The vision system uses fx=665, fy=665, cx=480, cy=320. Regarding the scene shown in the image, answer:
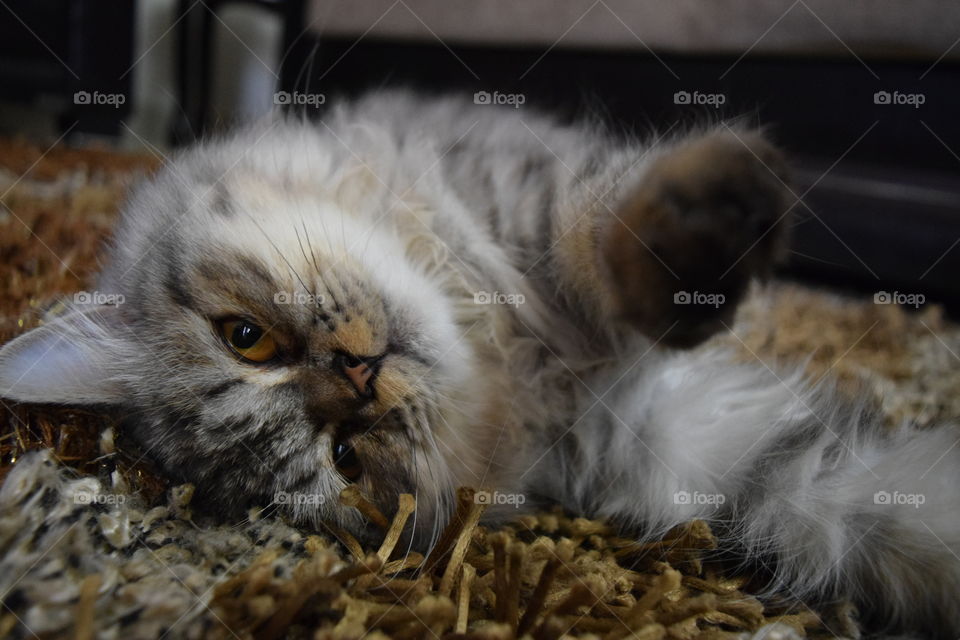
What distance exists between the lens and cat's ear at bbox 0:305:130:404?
3.68ft

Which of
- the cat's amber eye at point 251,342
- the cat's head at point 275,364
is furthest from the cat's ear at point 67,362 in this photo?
the cat's amber eye at point 251,342

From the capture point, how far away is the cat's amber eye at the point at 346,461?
1.14 m

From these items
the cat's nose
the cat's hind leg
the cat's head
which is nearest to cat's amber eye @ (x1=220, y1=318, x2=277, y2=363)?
the cat's head

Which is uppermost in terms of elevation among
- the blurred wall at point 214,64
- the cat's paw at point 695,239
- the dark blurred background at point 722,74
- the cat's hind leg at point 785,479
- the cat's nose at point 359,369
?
the blurred wall at point 214,64

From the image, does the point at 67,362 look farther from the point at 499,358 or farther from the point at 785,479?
the point at 785,479

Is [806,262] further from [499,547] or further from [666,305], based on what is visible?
[499,547]

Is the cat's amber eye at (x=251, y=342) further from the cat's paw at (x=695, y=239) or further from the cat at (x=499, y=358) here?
the cat's paw at (x=695, y=239)

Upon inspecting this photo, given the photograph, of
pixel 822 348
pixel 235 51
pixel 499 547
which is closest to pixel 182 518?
pixel 499 547

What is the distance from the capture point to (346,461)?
45.2 inches

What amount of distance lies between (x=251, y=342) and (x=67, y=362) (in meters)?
0.34

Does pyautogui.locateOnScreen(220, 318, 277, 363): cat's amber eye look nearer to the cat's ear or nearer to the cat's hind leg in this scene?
the cat's ear

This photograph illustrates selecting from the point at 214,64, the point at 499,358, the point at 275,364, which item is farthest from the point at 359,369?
the point at 214,64

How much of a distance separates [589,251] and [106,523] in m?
0.90

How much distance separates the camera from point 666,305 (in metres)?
0.97
